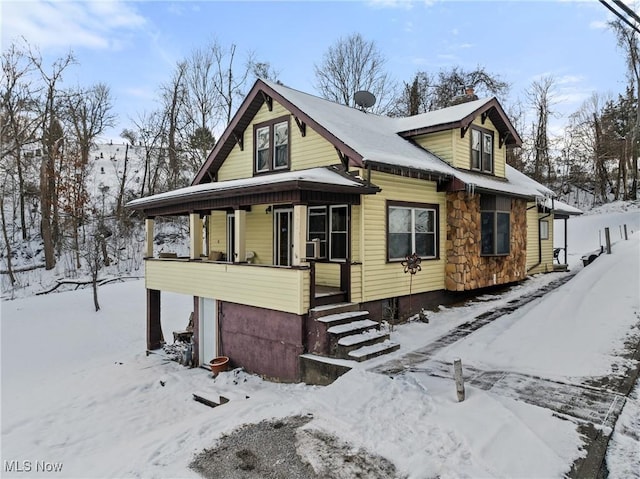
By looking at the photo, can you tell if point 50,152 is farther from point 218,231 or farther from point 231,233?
point 231,233

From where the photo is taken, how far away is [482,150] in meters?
12.5

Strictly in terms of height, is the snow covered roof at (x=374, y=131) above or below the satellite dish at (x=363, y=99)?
below

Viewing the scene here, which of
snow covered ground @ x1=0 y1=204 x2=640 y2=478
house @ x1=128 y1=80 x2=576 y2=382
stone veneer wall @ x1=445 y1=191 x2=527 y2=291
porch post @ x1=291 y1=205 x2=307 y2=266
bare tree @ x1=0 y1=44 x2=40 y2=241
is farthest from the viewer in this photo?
bare tree @ x1=0 y1=44 x2=40 y2=241

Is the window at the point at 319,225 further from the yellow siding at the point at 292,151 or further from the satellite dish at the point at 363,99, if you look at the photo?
the satellite dish at the point at 363,99

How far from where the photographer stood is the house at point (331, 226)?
775 cm

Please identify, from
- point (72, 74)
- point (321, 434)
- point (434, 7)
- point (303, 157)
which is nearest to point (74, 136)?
point (72, 74)

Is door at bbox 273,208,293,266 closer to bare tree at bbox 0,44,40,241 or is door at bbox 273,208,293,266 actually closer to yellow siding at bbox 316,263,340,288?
yellow siding at bbox 316,263,340,288

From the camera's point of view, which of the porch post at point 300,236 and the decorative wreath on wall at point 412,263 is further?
the decorative wreath on wall at point 412,263

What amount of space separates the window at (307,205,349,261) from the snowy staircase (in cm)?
194

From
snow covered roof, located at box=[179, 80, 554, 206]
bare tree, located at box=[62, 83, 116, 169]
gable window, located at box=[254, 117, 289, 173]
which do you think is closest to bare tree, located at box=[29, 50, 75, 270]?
bare tree, located at box=[62, 83, 116, 169]

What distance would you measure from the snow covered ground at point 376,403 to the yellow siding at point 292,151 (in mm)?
4785

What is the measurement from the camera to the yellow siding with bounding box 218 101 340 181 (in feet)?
32.4

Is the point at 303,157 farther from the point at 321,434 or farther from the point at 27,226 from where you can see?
the point at 27,226

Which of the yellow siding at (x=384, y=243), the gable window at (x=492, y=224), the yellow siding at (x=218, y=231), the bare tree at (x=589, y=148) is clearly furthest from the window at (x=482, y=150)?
the bare tree at (x=589, y=148)
